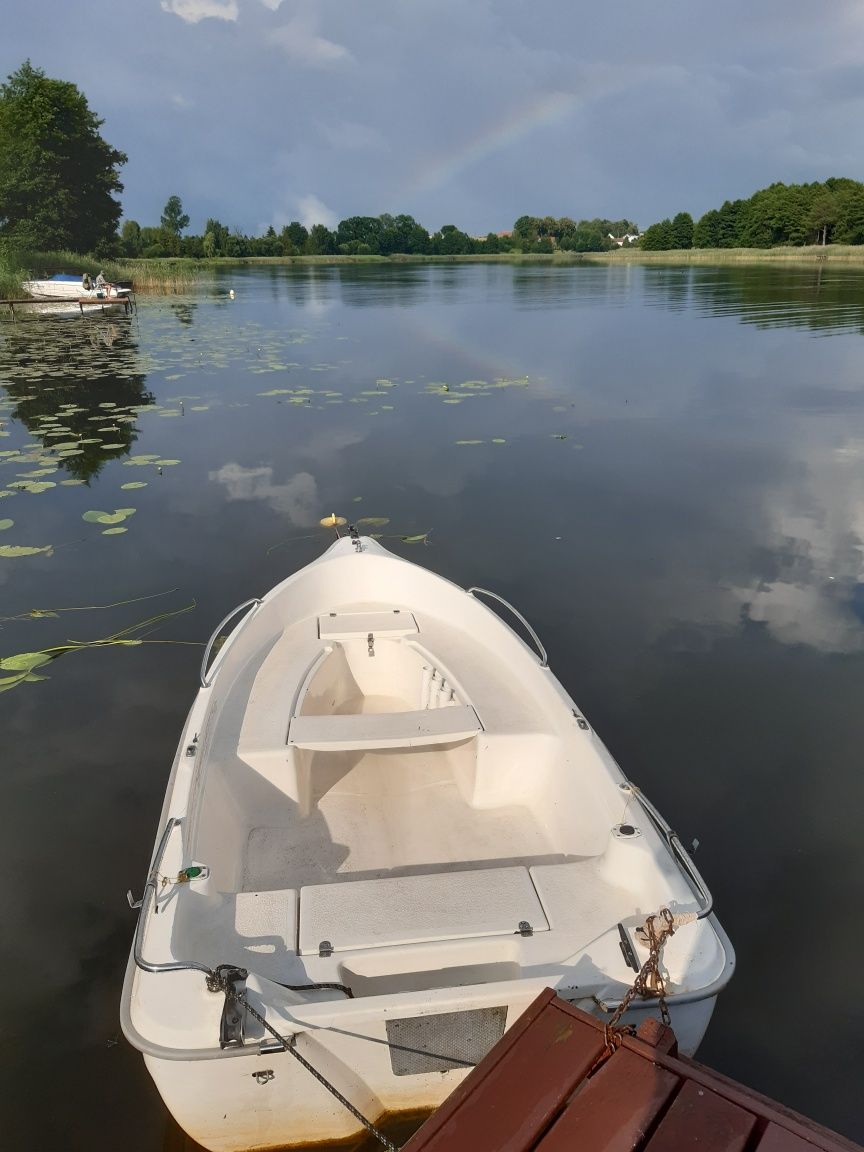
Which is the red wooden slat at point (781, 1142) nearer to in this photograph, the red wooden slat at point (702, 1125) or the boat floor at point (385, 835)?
the red wooden slat at point (702, 1125)

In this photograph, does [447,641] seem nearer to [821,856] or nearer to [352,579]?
[352,579]

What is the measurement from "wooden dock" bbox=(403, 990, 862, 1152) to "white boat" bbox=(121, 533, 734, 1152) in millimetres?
247

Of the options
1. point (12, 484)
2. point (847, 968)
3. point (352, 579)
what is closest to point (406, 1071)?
point (847, 968)

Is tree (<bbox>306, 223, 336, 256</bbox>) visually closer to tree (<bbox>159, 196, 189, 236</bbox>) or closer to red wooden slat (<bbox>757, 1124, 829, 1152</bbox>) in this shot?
tree (<bbox>159, 196, 189, 236</bbox>)

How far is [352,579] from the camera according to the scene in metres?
5.71

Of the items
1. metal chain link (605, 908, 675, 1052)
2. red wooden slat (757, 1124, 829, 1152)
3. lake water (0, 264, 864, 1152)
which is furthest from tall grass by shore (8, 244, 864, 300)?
red wooden slat (757, 1124, 829, 1152)

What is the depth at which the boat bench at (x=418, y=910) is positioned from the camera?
2602 mm

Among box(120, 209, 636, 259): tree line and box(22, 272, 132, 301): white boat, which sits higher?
box(120, 209, 636, 259): tree line

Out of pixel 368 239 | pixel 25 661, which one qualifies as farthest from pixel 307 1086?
pixel 368 239

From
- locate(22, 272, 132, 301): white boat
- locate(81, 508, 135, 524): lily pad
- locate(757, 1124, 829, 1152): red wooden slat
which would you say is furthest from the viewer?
locate(22, 272, 132, 301): white boat

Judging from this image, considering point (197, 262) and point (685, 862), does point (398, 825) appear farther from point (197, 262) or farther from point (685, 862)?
point (197, 262)

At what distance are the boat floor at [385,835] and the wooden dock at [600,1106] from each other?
148cm

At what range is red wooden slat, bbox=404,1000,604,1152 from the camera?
5.88 feet

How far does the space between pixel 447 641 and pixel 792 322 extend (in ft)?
72.5
